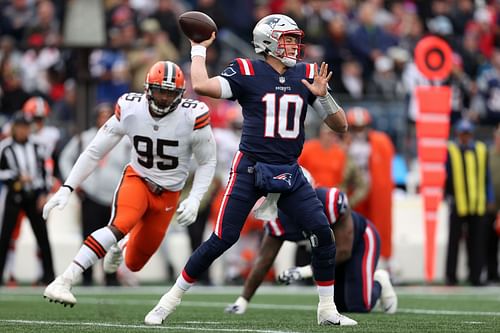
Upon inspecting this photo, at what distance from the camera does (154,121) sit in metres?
8.10

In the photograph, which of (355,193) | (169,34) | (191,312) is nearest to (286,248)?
(355,193)

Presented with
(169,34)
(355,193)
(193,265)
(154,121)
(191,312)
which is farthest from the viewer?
(169,34)

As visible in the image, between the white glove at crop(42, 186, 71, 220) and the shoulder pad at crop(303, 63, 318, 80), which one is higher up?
the shoulder pad at crop(303, 63, 318, 80)

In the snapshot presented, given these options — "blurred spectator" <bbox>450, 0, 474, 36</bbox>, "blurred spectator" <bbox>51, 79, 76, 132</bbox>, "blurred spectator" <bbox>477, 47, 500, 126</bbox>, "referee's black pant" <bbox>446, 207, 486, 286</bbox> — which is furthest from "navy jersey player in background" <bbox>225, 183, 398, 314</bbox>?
"blurred spectator" <bbox>450, 0, 474, 36</bbox>

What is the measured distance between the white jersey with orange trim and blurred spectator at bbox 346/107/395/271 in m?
5.39

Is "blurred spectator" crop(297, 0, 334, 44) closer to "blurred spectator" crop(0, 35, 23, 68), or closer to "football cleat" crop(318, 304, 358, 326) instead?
"blurred spectator" crop(0, 35, 23, 68)

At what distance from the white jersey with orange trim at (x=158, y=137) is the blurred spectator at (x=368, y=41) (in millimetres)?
9118

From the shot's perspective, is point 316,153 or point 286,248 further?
point 286,248

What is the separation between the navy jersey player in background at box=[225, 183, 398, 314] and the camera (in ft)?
28.7

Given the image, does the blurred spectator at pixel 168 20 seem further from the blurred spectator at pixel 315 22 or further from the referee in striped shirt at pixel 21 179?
the referee in striped shirt at pixel 21 179

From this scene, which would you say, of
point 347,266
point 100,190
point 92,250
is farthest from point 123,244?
point 100,190

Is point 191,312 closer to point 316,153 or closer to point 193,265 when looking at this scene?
point 193,265

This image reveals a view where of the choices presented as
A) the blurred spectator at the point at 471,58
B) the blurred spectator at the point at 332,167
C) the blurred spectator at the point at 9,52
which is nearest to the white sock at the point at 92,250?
the blurred spectator at the point at 332,167

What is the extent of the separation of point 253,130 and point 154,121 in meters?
0.98
